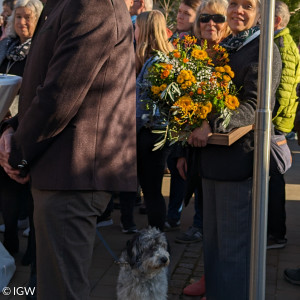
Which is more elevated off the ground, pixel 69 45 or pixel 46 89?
pixel 69 45

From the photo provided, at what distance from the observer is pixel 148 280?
3.74 metres

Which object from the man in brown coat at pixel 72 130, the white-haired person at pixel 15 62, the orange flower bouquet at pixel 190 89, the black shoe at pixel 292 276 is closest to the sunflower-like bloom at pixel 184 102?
the orange flower bouquet at pixel 190 89

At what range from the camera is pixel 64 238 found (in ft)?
8.33

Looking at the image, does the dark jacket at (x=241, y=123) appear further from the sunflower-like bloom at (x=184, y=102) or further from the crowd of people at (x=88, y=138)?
the sunflower-like bloom at (x=184, y=102)

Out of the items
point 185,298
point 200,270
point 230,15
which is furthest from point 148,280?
point 230,15

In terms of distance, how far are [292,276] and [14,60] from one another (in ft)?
9.20

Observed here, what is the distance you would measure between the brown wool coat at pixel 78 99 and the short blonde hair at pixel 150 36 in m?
2.05

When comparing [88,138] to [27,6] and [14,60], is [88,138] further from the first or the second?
[27,6]

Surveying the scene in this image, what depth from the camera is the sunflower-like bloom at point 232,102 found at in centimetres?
317

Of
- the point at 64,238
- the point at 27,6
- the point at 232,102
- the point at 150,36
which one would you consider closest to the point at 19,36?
the point at 27,6

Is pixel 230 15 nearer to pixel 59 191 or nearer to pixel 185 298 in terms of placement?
pixel 59 191

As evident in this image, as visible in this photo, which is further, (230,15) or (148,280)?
(148,280)

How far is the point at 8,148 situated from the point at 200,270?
91.5 inches

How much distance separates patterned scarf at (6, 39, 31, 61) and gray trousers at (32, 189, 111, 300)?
2.42m
